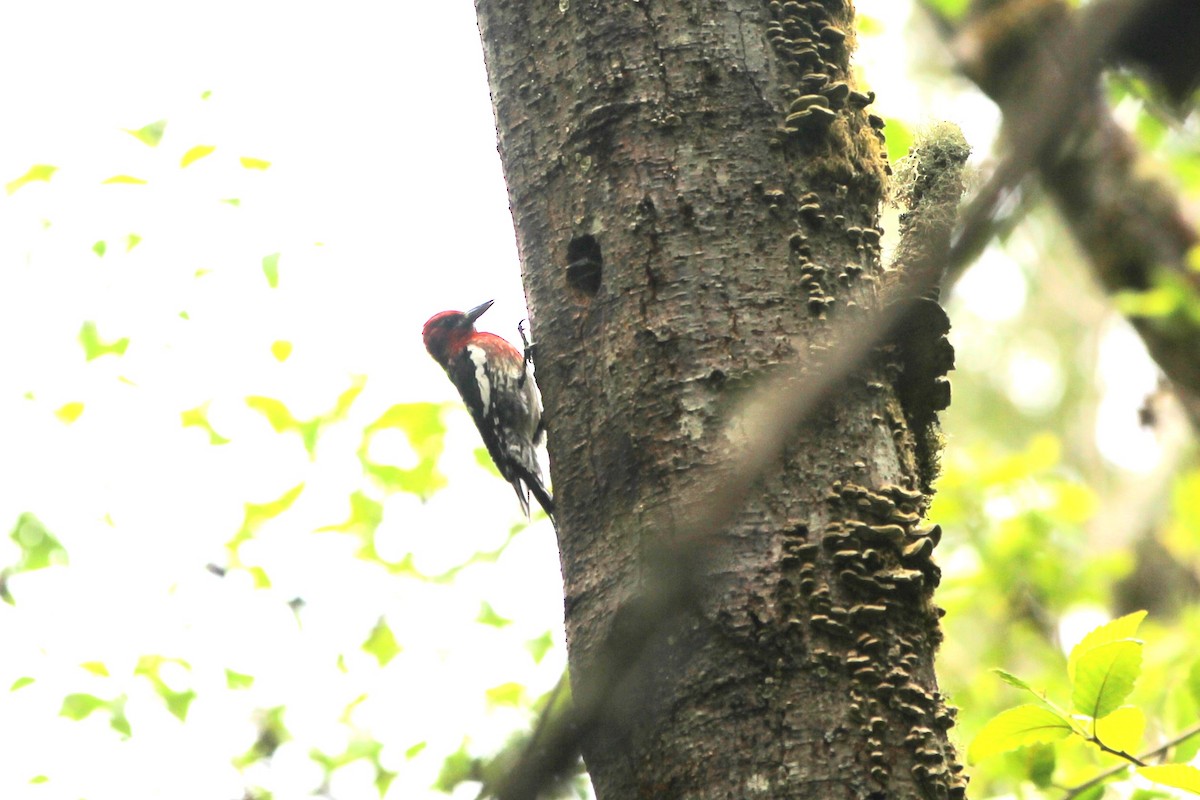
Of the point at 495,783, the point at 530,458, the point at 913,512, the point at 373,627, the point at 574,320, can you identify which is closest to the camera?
the point at 495,783

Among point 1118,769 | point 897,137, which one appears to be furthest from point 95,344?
point 1118,769

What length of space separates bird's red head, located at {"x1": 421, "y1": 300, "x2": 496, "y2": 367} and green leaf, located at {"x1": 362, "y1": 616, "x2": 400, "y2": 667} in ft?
4.94

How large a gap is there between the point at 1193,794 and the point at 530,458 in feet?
13.4

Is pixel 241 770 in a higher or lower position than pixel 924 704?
higher

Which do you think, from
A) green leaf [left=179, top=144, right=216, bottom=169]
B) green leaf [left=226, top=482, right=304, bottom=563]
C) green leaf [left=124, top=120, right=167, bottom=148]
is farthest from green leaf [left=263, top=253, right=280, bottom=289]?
green leaf [left=226, top=482, right=304, bottom=563]

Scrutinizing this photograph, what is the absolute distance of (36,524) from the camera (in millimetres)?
5906

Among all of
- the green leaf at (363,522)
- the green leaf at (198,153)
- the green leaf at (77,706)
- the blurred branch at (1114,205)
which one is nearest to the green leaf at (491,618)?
the green leaf at (363,522)

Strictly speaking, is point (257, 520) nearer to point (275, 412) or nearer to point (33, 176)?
point (275, 412)

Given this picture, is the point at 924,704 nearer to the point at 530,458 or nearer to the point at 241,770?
the point at 530,458

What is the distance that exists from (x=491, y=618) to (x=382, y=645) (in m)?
0.59

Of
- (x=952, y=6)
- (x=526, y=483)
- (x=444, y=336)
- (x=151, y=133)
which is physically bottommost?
(x=526, y=483)

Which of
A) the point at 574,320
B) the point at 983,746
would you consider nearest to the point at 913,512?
the point at 983,746

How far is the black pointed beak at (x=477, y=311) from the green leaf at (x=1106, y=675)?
4.59m

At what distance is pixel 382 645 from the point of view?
605 centimetres
